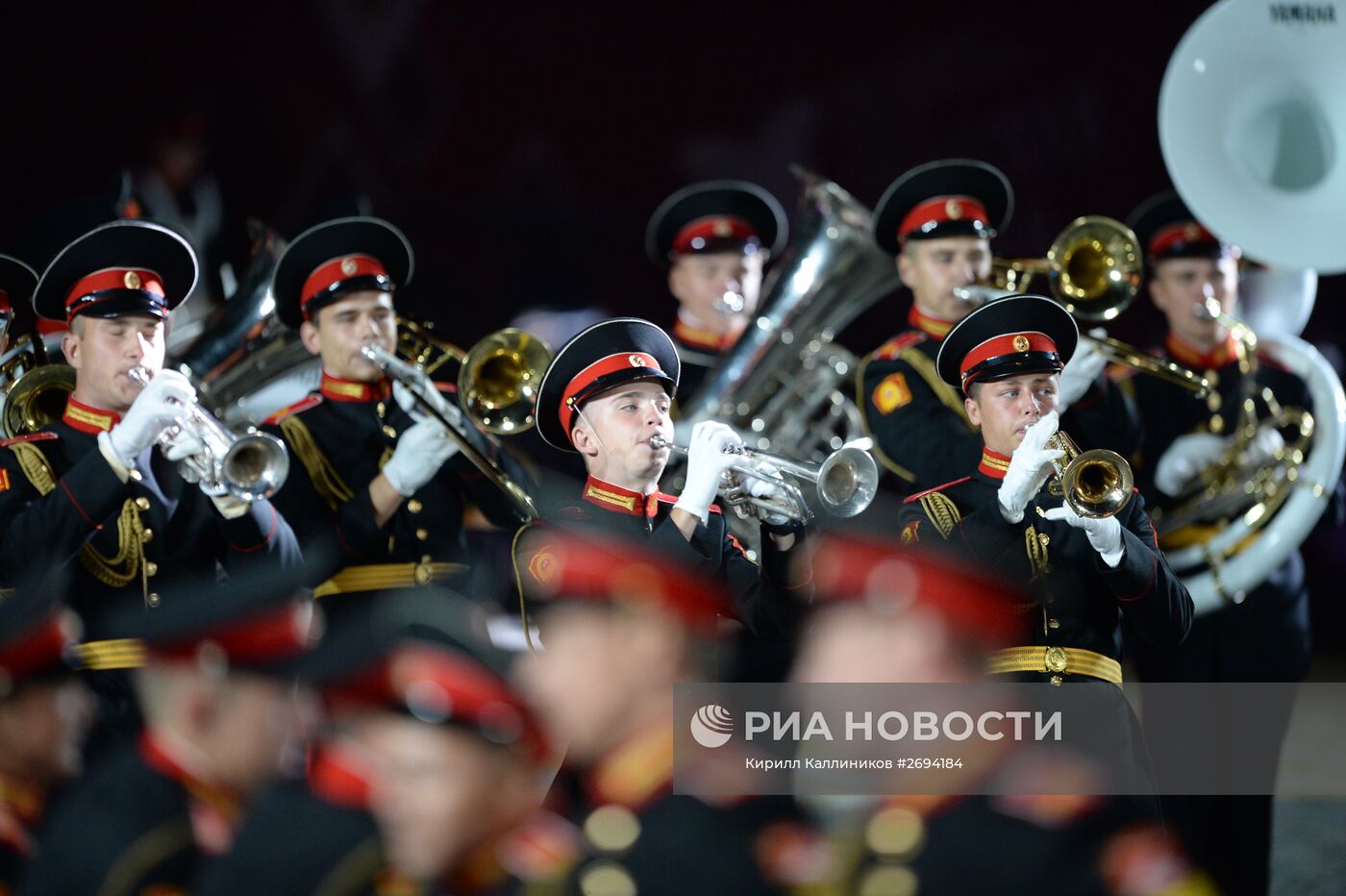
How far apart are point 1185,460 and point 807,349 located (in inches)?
52.4

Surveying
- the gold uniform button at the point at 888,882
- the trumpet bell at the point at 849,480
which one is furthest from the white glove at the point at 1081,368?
the gold uniform button at the point at 888,882

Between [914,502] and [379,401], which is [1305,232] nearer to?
[914,502]

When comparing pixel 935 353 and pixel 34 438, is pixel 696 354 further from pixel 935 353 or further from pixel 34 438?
pixel 34 438

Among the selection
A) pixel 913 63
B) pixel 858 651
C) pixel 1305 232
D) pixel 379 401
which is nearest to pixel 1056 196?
pixel 913 63

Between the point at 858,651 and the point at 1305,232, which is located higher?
the point at 1305,232

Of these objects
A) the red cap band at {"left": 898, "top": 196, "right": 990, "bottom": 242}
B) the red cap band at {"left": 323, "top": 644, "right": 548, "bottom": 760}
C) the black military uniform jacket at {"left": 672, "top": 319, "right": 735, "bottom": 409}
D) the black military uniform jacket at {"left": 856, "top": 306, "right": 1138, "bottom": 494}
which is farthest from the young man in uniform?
the black military uniform jacket at {"left": 672, "top": 319, "right": 735, "bottom": 409}

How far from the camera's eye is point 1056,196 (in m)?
7.75

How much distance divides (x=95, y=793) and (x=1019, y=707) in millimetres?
1919

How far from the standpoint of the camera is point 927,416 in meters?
4.92

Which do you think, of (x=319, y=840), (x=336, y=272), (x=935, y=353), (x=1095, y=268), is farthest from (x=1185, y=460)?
(x=319, y=840)

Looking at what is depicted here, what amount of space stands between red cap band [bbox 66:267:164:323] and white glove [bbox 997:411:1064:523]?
216 cm

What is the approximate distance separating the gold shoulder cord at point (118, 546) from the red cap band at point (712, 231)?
2.78m

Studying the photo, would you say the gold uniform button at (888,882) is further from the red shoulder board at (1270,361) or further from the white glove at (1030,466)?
the red shoulder board at (1270,361)

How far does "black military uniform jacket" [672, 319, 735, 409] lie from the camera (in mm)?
6145
